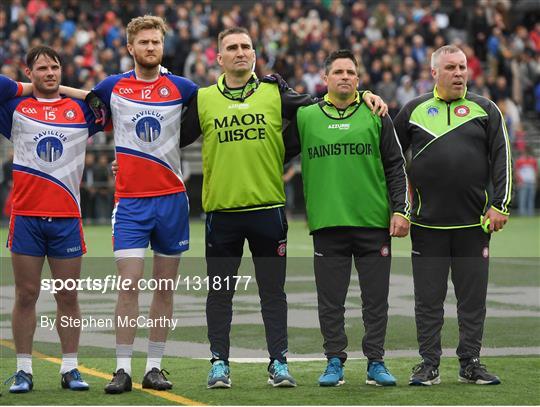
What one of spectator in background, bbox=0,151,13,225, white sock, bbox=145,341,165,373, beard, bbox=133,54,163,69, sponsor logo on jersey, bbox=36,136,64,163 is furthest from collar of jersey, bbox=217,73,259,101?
spectator in background, bbox=0,151,13,225

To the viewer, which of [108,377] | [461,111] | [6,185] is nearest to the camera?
[461,111]

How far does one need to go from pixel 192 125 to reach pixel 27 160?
1112mm

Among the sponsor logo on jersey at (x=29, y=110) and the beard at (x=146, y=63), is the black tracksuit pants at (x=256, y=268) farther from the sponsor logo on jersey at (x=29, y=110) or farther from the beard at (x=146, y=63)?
the sponsor logo on jersey at (x=29, y=110)

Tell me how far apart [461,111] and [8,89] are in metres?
3.03

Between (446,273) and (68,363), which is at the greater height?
(446,273)

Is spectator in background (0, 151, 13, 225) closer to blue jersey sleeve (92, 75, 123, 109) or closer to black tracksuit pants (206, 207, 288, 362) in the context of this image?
blue jersey sleeve (92, 75, 123, 109)

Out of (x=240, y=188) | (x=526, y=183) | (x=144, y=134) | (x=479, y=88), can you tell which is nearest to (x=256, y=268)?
(x=240, y=188)

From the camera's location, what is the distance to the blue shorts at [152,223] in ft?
28.3

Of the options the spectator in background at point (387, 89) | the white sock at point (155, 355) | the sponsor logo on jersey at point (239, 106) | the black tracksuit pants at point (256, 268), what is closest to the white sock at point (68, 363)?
the white sock at point (155, 355)

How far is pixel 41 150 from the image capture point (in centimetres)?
863

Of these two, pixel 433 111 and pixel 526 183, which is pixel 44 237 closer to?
pixel 433 111

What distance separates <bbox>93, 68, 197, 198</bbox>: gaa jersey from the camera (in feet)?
28.4

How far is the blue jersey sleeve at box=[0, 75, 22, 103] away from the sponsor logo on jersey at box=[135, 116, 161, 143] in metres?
0.82

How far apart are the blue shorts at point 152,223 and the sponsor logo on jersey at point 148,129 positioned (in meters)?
0.39
